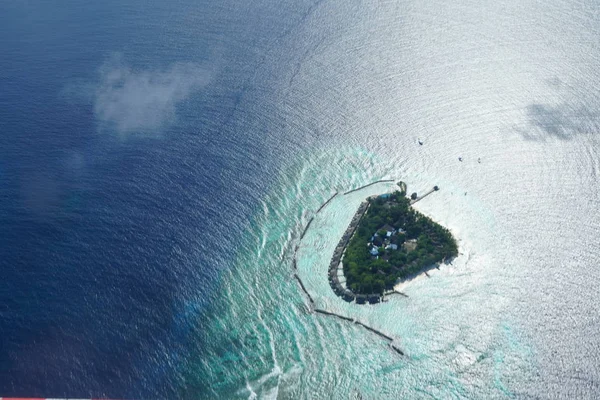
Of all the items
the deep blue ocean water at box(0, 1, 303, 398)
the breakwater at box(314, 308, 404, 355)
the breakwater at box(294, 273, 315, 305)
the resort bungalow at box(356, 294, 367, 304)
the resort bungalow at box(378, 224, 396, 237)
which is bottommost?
the breakwater at box(314, 308, 404, 355)

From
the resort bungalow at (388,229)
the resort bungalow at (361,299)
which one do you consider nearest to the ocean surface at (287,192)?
the resort bungalow at (361,299)

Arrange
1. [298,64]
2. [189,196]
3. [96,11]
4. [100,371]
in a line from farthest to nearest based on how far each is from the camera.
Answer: [96,11] → [298,64] → [189,196] → [100,371]

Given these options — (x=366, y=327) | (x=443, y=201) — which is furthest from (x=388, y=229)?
(x=366, y=327)

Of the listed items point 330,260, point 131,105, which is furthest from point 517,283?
point 131,105

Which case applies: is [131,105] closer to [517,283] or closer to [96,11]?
[96,11]

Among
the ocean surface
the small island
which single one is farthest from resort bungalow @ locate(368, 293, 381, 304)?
the ocean surface

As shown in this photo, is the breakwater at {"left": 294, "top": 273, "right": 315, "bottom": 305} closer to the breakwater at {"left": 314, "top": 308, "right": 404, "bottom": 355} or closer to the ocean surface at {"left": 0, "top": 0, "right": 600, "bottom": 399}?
the ocean surface at {"left": 0, "top": 0, "right": 600, "bottom": 399}

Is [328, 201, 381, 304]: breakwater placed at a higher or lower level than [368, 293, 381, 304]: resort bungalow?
higher

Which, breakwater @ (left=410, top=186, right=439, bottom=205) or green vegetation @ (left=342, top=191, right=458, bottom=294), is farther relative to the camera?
breakwater @ (left=410, top=186, right=439, bottom=205)

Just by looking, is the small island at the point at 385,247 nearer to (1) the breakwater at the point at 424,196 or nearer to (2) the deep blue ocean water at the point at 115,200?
(1) the breakwater at the point at 424,196

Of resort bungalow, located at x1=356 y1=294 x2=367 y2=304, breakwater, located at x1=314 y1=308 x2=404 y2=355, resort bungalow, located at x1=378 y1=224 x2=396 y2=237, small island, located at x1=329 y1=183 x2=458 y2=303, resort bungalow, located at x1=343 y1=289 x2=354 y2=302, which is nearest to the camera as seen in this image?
breakwater, located at x1=314 y1=308 x2=404 y2=355
